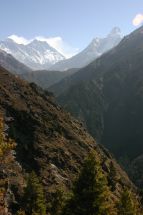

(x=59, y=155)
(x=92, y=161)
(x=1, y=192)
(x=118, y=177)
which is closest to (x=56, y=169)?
(x=59, y=155)

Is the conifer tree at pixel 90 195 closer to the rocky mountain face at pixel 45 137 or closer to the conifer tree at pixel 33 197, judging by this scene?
the conifer tree at pixel 33 197

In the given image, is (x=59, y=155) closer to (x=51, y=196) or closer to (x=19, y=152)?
A: (x=19, y=152)

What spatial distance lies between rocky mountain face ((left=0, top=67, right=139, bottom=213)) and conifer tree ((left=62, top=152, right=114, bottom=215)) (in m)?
49.0

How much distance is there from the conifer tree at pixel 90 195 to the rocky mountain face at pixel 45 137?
49.0 m

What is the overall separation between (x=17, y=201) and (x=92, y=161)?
144 ft

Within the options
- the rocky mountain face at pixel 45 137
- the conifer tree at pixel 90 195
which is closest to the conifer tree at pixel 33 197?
the rocky mountain face at pixel 45 137

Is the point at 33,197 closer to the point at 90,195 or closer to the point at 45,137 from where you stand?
the point at 90,195

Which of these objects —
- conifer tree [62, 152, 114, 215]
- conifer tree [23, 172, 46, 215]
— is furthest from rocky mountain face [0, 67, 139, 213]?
conifer tree [62, 152, 114, 215]

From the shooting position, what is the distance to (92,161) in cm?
3134

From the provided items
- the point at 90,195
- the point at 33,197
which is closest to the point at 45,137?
the point at 33,197

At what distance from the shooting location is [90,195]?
98.2 ft

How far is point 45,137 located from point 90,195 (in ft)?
250

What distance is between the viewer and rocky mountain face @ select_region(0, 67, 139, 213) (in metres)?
91.9

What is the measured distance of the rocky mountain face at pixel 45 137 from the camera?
91.9 m
